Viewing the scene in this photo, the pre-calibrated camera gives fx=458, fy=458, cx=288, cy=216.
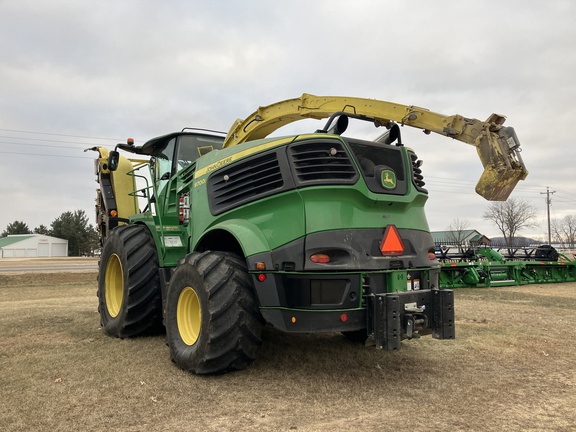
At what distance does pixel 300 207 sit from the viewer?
13.3 ft

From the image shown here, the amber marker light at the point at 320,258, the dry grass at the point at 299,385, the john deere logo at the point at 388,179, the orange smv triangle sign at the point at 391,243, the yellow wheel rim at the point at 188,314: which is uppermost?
the john deere logo at the point at 388,179

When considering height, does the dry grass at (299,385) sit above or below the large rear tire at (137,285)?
below

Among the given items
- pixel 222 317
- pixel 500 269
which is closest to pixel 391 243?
pixel 222 317

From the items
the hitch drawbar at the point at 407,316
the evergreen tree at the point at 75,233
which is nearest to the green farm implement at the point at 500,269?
the hitch drawbar at the point at 407,316

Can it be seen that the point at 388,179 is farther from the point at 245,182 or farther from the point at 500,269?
the point at 500,269

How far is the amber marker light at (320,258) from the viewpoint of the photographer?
3.94 m

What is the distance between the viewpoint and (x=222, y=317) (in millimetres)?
4051

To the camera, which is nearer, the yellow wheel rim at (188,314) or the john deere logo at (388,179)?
the john deere logo at (388,179)

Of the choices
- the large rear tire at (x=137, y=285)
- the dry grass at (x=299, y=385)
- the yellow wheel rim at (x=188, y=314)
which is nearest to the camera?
the dry grass at (x=299, y=385)

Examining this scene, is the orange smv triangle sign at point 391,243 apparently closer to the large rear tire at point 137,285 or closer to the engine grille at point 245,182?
the engine grille at point 245,182

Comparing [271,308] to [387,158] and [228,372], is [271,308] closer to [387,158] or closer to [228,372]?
[228,372]

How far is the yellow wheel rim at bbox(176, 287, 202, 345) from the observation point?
15.3ft

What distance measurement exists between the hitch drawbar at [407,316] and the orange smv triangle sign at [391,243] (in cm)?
40

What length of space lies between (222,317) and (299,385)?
36.7 inches
